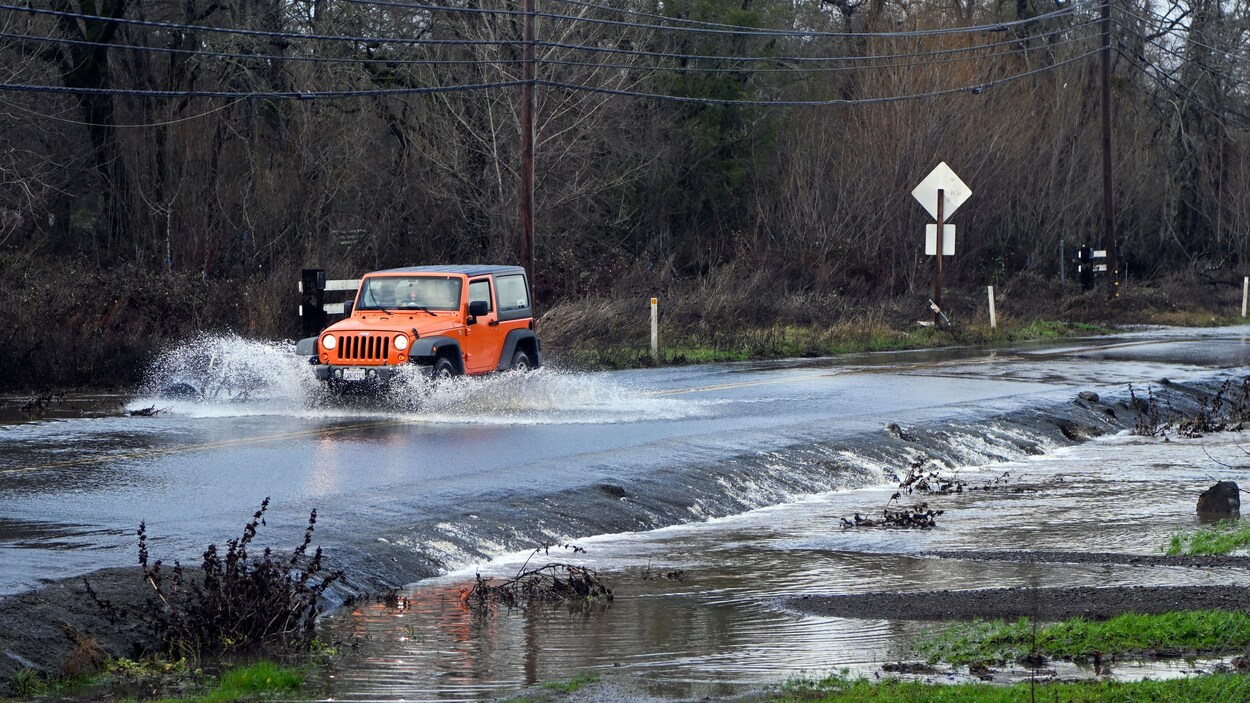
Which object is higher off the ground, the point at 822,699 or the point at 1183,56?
the point at 1183,56

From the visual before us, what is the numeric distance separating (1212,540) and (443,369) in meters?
10.7

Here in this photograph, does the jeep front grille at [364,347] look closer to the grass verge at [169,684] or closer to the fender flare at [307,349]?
the fender flare at [307,349]

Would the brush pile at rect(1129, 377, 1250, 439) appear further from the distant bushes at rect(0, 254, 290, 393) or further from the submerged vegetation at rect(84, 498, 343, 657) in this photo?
the submerged vegetation at rect(84, 498, 343, 657)

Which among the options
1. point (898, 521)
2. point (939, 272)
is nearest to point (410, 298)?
point (898, 521)

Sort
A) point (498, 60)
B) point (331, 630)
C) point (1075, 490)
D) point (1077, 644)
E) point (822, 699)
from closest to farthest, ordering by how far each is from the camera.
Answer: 1. point (822, 699)
2. point (1077, 644)
3. point (331, 630)
4. point (1075, 490)
5. point (498, 60)

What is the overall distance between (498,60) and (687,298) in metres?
7.85

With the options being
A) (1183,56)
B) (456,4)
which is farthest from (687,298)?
(1183,56)

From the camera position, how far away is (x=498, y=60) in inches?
1551

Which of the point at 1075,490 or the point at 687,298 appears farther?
the point at 687,298

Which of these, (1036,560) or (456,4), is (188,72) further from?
(1036,560)

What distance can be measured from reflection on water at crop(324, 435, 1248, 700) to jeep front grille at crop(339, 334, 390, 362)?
6.52 metres

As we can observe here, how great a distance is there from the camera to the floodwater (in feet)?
32.2

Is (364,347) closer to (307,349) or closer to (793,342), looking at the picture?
(307,349)

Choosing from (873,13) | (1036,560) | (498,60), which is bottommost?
(1036,560)
